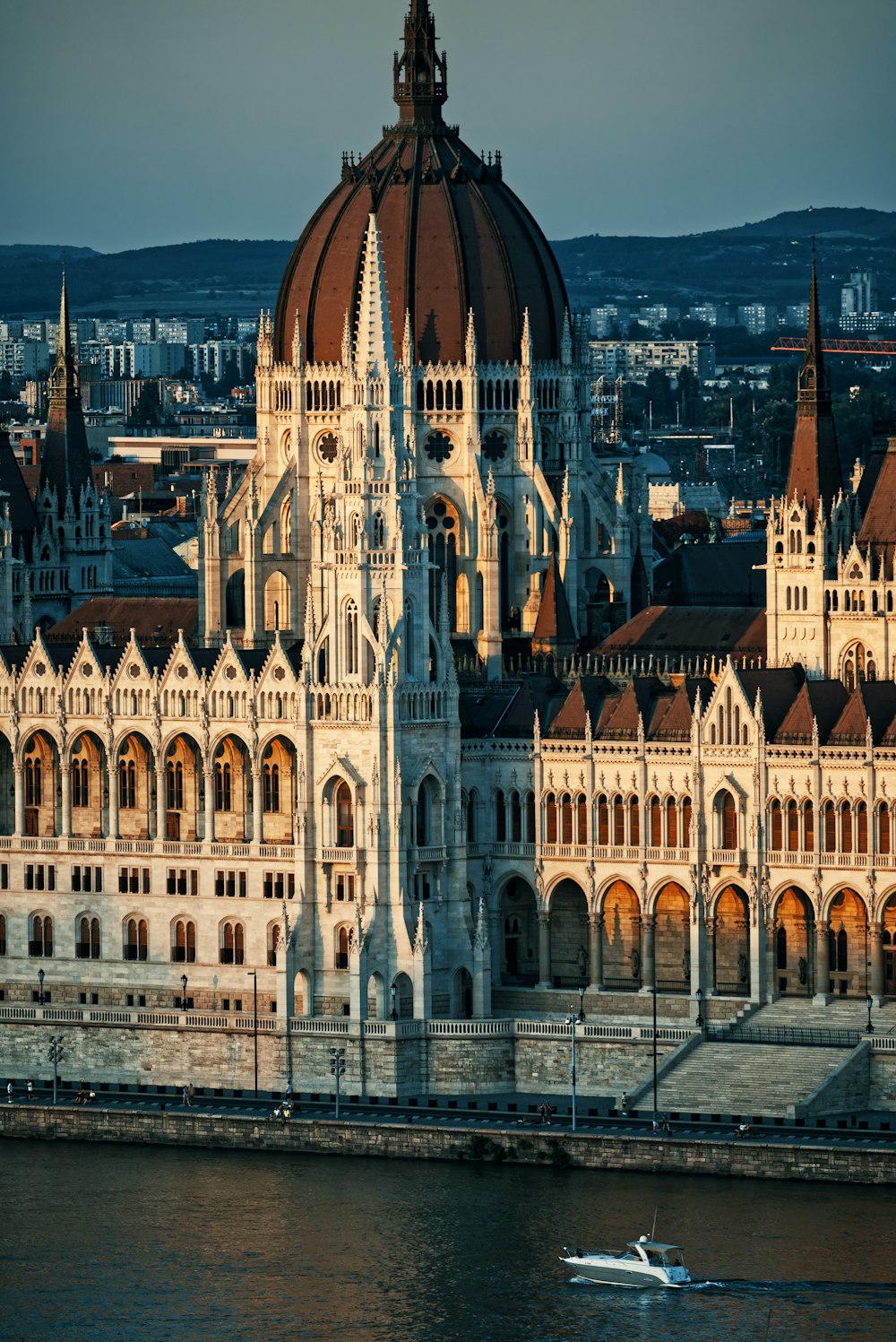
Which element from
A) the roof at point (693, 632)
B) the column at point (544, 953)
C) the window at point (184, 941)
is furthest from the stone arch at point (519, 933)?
the roof at point (693, 632)

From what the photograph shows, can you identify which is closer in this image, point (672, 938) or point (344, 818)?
point (344, 818)

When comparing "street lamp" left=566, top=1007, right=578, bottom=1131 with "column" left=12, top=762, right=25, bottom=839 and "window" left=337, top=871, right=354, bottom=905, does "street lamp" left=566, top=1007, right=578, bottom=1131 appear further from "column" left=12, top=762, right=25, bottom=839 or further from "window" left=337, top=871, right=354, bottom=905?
"column" left=12, top=762, right=25, bottom=839

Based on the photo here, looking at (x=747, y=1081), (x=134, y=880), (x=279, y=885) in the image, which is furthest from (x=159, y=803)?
(x=747, y=1081)

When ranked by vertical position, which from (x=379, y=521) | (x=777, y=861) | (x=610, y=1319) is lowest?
(x=610, y=1319)

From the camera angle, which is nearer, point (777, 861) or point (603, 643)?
point (777, 861)

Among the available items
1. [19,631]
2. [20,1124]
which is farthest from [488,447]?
[20,1124]

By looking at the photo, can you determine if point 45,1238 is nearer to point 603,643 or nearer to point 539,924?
point 539,924

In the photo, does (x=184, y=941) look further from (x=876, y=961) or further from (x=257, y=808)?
(x=876, y=961)
